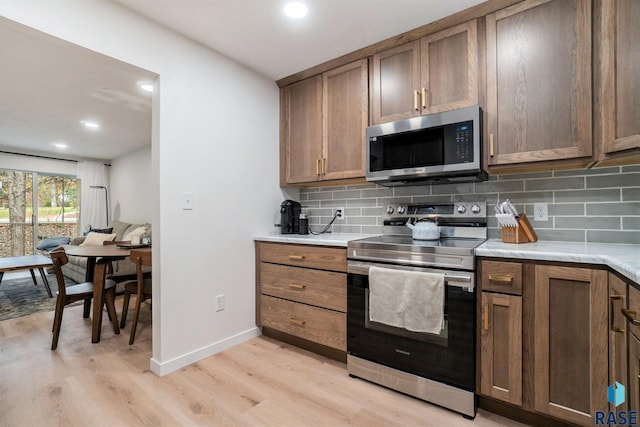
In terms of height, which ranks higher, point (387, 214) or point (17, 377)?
point (387, 214)

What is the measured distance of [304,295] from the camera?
A: 7.46 ft

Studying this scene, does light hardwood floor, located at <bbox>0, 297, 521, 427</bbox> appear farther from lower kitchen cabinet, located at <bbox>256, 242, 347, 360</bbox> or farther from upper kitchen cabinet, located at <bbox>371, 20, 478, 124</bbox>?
upper kitchen cabinet, located at <bbox>371, 20, 478, 124</bbox>

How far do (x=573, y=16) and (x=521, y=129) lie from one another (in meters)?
0.61

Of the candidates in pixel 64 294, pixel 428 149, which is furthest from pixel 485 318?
pixel 64 294

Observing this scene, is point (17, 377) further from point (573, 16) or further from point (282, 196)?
point (573, 16)

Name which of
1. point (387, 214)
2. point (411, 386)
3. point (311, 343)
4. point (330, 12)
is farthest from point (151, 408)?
point (330, 12)

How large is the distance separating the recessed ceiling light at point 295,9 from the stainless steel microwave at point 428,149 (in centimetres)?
88

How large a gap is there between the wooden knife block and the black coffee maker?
165 centimetres

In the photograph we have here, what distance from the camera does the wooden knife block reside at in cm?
179

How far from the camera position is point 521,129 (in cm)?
173

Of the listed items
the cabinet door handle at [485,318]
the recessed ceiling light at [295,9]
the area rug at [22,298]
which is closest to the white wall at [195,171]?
the recessed ceiling light at [295,9]

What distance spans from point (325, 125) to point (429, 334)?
1.79 metres

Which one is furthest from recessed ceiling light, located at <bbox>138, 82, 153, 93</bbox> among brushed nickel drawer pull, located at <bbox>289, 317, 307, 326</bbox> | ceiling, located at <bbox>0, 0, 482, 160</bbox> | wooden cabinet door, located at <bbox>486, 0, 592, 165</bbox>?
wooden cabinet door, located at <bbox>486, 0, 592, 165</bbox>

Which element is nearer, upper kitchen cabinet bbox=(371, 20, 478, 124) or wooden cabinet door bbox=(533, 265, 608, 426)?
wooden cabinet door bbox=(533, 265, 608, 426)
